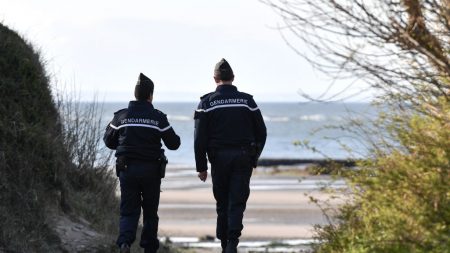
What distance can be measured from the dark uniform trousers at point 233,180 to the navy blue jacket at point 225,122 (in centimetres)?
10

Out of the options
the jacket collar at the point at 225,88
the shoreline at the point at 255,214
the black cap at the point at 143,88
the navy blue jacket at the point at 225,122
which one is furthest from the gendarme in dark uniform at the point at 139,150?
the shoreline at the point at 255,214

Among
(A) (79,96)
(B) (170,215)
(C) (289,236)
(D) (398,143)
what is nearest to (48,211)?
(A) (79,96)

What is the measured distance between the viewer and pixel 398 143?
355 inches

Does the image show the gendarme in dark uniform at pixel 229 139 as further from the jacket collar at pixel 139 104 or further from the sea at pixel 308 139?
the sea at pixel 308 139

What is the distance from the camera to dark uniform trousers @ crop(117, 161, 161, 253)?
434 inches

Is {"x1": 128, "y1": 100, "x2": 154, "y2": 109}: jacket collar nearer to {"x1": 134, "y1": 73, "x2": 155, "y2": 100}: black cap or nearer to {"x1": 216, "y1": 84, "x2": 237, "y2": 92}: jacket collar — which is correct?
{"x1": 134, "y1": 73, "x2": 155, "y2": 100}: black cap

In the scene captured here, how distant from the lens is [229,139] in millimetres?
10961

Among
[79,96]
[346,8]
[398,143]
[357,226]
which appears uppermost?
[79,96]

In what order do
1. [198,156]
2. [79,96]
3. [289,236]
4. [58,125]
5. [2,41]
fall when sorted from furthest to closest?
[289,236]
[79,96]
[58,125]
[2,41]
[198,156]

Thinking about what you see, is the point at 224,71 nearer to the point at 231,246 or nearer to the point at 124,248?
the point at 231,246

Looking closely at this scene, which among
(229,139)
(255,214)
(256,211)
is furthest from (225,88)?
(256,211)

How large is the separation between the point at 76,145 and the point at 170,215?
46.9 ft

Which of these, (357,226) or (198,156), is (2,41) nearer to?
(198,156)

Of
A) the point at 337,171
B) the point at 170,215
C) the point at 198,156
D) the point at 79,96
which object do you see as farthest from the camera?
the point at 170,215
